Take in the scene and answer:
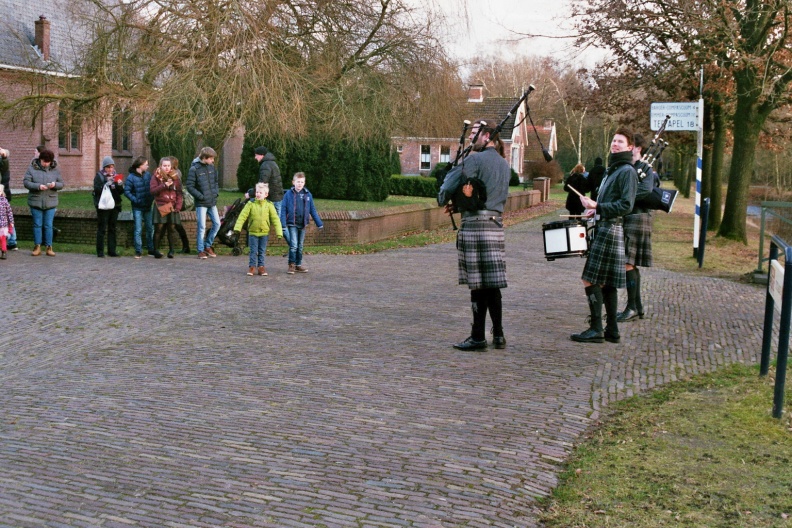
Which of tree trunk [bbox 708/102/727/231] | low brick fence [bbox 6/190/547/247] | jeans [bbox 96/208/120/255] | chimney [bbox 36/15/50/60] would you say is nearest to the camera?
jeans [bbox 96/208/120/255]

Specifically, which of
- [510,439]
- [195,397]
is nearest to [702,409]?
[510,439]

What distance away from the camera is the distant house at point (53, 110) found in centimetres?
1992

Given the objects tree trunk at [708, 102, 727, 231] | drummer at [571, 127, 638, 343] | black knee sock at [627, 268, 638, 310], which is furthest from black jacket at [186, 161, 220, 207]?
tree trunk at [708, 102, 727, 231]

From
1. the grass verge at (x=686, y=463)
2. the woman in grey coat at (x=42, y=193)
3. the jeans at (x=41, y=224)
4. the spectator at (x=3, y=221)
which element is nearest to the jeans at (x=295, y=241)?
the woman in grey coat at (x=42, y=193)

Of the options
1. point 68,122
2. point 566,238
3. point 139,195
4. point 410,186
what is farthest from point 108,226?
point 410,186

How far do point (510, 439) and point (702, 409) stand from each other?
168 centimetres

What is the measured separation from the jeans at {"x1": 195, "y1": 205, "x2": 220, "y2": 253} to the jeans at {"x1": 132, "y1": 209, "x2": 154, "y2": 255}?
2.66ft

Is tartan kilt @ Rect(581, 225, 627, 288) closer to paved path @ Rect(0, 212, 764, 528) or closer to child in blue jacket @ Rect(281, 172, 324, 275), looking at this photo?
paved path @ Rect(0, 212, 764, 528)

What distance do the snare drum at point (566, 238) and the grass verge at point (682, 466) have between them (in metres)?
2.11

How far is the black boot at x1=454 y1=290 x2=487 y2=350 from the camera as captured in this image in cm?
800

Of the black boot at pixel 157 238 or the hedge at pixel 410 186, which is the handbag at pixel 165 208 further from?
the hedge at pixel 410 186

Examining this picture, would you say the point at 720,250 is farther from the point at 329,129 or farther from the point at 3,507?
the point at 3,507

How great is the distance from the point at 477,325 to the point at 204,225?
28.1 feet

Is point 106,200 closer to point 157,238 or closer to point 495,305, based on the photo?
point 157,238
